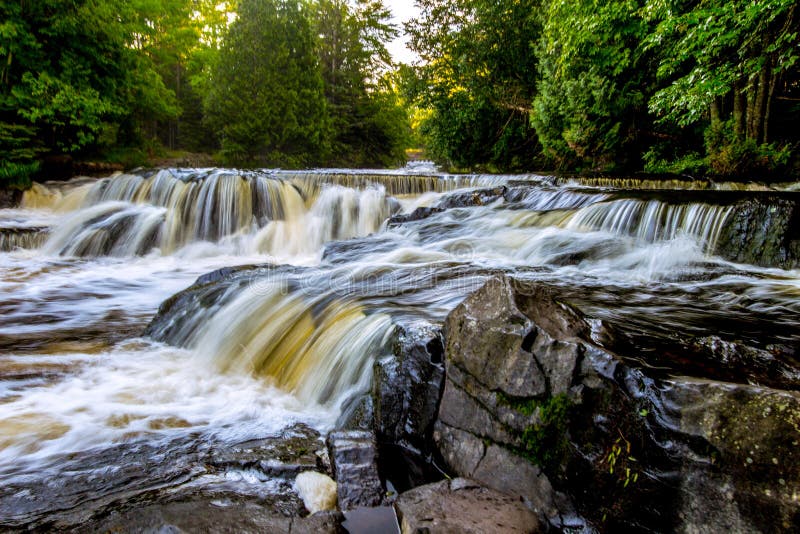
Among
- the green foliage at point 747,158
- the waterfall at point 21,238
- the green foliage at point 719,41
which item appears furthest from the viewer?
the waterfall at point 21,238

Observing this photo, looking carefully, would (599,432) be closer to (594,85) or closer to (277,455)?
(277,455)

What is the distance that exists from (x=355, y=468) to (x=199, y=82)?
82.0 ft

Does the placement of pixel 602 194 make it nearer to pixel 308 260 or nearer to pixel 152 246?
pixel 308 260

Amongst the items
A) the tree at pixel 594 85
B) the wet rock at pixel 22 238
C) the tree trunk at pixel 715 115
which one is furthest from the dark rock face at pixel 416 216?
the wet rock at pixel 22 238

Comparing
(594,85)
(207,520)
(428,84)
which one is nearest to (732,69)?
(594,85)

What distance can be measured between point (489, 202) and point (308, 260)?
399 cm

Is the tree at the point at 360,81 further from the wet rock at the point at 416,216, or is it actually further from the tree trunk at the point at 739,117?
the tree trunk at the point at 739,117

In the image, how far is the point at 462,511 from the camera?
176cm

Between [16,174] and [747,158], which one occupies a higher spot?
[747,158]

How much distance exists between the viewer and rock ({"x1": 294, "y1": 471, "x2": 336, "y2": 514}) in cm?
202

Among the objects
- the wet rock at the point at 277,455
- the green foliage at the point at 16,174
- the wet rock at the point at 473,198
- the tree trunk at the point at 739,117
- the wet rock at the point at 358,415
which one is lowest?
the wet rock at the point at 277,455

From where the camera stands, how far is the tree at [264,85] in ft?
63.5

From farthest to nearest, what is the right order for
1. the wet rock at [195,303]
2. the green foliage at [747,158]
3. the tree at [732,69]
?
the green foliage at [747,158] → the tree at [732,69] → the wet rock at [195,303]

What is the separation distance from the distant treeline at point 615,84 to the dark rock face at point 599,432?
21.7ft
